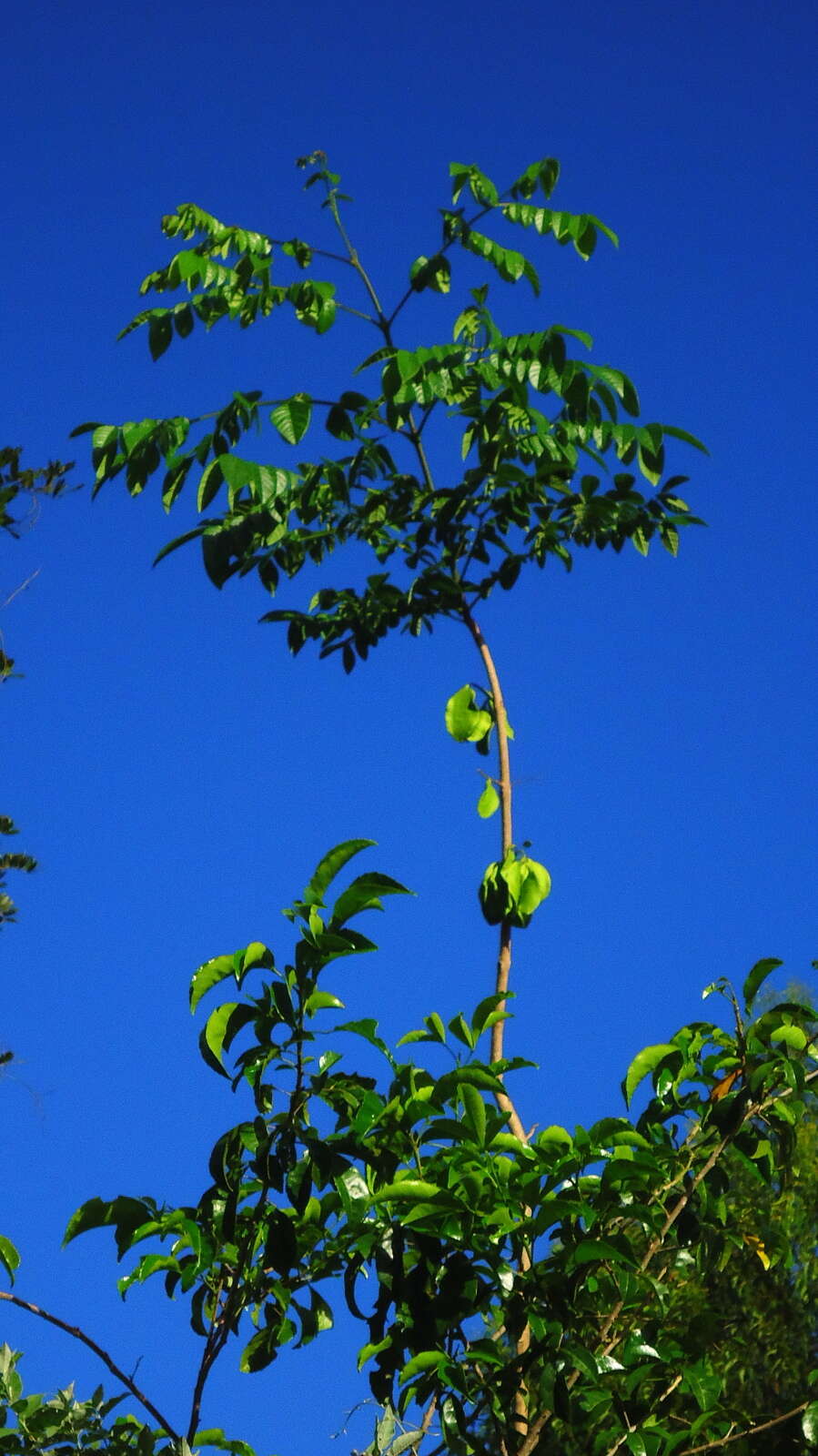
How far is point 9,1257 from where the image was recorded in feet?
7.57

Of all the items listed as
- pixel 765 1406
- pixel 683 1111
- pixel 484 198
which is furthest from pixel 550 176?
pixel 765 1406

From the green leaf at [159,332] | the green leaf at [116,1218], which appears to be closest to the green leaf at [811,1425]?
the green leaf at [116,1218]

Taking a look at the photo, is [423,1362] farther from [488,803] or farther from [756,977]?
[488,803]

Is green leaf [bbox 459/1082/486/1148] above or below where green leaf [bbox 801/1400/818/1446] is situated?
above

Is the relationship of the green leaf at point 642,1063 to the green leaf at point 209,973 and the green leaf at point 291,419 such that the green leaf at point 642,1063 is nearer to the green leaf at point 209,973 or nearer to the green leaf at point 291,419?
the green leaf at point 209,973

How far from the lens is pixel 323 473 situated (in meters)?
3.88

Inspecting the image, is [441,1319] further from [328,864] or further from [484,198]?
[484,198]

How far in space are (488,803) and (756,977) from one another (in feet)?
4.15

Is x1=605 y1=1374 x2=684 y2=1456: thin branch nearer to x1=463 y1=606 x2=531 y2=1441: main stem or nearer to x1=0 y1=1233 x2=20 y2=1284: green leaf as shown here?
x1=463 y1=606 x2=531 y2=1441: main stem

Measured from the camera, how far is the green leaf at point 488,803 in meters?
3.52

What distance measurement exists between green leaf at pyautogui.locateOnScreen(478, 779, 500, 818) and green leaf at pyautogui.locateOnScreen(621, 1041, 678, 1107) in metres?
1.20

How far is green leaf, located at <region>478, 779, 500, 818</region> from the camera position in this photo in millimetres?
3523

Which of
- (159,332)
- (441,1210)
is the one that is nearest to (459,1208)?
(441,1210)

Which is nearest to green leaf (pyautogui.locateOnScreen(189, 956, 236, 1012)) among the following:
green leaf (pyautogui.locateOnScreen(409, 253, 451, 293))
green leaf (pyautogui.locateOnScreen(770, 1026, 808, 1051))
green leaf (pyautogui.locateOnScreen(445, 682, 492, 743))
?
green leaf (pyautogui.locateOnScreen(770, 1026, 808, 1051))
